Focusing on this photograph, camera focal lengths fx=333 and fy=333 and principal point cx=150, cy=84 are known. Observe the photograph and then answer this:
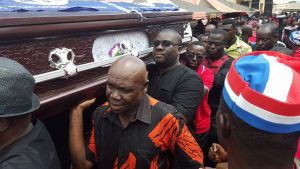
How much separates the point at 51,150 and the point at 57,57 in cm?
55

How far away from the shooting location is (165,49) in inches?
106

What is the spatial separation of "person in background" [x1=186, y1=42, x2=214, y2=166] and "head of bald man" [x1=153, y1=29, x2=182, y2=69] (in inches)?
17.6

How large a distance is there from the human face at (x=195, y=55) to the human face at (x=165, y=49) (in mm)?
718

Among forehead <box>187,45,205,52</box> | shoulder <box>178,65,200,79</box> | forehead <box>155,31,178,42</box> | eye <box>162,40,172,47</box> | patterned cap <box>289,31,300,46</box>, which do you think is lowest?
patterned cap <box>289,31,300,46</box>

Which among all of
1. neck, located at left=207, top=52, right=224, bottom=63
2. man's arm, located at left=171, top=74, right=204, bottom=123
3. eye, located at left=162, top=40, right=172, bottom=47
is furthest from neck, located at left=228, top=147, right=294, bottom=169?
neck, located at left=207, top=52, right=224, bottom=63

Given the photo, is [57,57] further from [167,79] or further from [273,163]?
[273,163]

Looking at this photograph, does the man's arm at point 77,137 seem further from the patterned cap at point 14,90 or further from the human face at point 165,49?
the human face at point 165,49

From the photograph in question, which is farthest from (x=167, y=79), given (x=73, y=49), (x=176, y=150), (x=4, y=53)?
(x=4, y=53)

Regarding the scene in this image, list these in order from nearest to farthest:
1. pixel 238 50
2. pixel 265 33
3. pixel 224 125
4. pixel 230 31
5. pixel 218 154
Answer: pixel 224 125 → pixel 218 154 → pixel 265 33 → pixel 238 50 → pixel 230 31

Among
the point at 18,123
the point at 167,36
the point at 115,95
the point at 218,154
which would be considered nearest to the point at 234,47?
the point at 167,36

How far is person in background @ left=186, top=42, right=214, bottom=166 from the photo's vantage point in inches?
117

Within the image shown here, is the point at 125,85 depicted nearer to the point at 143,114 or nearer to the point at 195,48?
the point at 143,114

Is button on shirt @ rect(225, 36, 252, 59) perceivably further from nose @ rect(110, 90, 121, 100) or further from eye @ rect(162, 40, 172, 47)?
nose @ rect(110, 90, 121, 100)

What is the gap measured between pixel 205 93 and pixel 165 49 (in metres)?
0.56
